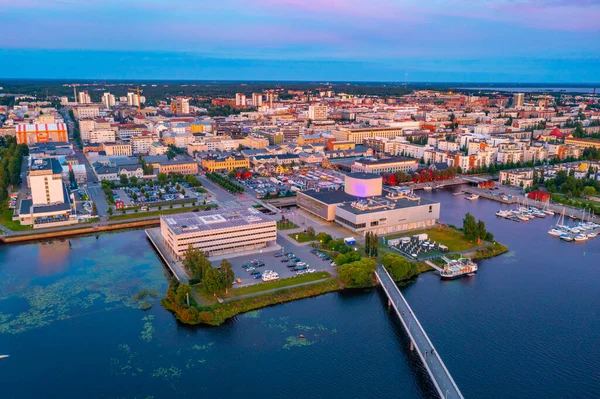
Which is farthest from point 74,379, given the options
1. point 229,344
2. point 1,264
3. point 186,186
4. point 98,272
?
point 186,186

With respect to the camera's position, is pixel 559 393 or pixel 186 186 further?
pixel 186 186

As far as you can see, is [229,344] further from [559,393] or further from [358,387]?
[559,393]

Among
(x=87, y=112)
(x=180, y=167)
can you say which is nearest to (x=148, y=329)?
(x=180, y=167)

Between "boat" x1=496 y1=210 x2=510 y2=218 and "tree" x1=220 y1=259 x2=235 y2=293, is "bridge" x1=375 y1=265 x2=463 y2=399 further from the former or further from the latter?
"boat" x1=496 y1=210 x2=510 y2=218

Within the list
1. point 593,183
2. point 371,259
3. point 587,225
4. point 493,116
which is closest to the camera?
point 371,259

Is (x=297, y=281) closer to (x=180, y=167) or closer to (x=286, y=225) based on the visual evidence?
(x=286, y=225)

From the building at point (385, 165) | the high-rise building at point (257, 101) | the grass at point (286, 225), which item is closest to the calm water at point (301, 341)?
the grass at point (286, 225)

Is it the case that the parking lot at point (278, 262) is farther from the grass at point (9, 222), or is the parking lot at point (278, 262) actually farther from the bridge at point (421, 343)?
the grass at point (9, 222)
